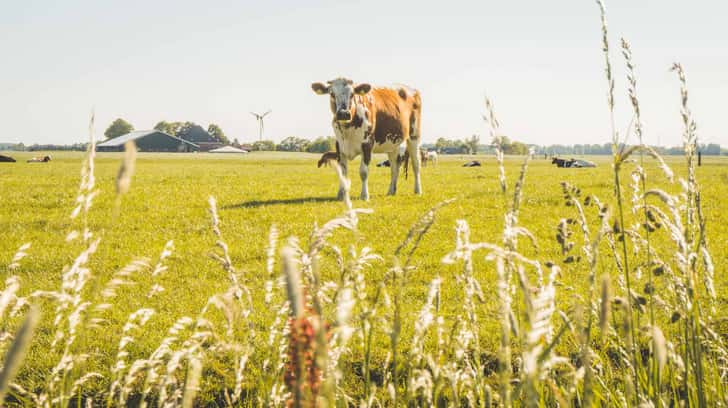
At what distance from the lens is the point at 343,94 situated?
13961mm

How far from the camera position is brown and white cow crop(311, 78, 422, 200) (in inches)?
553

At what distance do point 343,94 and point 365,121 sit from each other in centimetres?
106

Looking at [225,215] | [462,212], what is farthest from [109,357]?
[462,212]

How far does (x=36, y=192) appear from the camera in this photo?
15.5 metres

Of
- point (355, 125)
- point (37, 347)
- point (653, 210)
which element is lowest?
point (37, 347)

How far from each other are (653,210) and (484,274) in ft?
14.3

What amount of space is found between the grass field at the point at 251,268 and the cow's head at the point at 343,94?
221 cm

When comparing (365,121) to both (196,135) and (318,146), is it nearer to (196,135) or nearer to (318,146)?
(318,146)

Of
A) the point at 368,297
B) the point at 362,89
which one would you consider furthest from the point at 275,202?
the point at 368,297

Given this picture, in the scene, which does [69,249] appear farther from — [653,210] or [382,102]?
[382,102]

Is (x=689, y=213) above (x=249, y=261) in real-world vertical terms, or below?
above

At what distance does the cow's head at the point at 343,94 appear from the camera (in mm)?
13719

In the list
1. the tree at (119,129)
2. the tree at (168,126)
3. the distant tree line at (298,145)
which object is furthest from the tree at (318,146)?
the tree at (119,129)

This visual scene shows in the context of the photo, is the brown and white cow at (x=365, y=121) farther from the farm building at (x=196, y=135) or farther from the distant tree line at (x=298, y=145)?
the farm building at (x=196, y=135)
